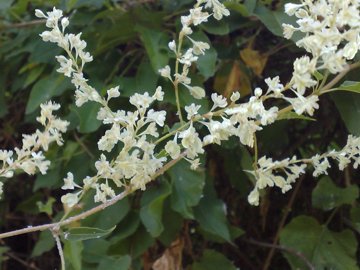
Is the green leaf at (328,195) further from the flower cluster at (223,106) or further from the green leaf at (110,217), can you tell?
the flower cluster at (223,106)

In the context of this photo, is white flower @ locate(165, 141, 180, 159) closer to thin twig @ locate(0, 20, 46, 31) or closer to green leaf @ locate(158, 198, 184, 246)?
green leaf @ locate(158, 198, 184, 246)

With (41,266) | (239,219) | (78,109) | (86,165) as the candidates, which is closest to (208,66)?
(78,109)

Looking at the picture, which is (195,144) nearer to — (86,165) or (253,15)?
(253,15)

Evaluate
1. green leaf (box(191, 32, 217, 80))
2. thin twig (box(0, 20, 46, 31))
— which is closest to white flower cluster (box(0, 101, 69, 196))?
green leaf (box(191, 32, 217, 80))

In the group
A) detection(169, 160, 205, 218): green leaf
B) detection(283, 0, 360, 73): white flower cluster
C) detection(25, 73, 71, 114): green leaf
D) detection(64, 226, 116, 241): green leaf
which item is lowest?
detection(169, 160, 205, 218): green leaf

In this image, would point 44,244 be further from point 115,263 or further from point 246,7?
point 246,7
